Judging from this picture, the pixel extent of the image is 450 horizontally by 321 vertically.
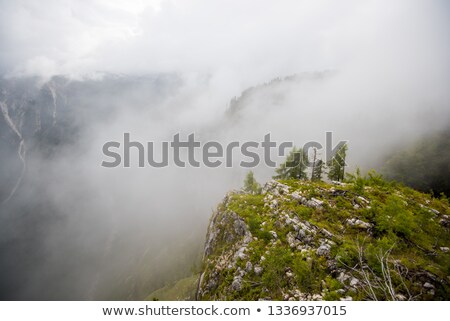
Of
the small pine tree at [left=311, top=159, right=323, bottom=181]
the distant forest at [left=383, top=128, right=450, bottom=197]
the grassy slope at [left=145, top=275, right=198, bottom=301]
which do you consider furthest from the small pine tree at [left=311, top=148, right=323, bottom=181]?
the distant forest at [left=383, top=128, right=450, bottom=197]

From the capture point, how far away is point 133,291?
15738 cm

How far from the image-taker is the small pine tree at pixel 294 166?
4172cm

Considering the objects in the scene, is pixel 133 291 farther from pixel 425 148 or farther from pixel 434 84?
pixel 434 84

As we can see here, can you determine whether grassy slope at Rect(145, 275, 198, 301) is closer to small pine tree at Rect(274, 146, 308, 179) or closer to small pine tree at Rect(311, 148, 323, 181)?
small pine tree at Rect(274, 146, 308, 179)

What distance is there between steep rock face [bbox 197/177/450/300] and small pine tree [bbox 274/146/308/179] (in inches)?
759

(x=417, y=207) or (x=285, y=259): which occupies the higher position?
(x=417, y=207)

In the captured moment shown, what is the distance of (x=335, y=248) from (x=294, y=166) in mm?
28763

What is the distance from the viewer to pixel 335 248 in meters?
14.1

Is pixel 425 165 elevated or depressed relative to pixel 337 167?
depressed

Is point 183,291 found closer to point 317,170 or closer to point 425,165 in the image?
point 317,170

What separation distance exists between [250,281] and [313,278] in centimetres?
431

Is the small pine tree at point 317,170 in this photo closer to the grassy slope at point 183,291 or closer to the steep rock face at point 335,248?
the steep rock face at point 335,248

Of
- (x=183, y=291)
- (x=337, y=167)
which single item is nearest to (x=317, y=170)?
(x=337, y=167)
